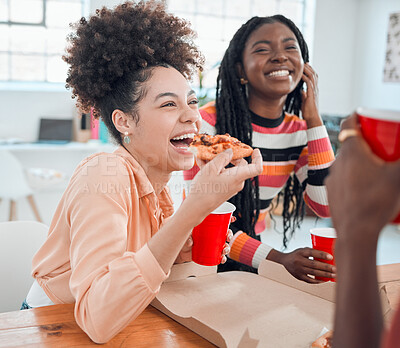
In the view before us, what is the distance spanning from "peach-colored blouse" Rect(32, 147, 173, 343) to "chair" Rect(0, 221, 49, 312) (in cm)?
33

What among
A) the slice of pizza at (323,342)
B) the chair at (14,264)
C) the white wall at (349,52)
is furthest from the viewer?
the white wall at (349,52)

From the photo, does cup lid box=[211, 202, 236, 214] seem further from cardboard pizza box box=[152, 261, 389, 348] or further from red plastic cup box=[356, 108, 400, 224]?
red plastic cup box=[356, 108, 400, 224]

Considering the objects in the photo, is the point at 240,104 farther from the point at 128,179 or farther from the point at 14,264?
the point at 14,264

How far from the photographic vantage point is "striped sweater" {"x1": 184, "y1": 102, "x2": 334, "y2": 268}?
1.99 meters

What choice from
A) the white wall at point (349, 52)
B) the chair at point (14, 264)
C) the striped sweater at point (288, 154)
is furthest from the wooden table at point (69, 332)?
the white wall at point (349, 52)

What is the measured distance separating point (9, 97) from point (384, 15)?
15.1ft

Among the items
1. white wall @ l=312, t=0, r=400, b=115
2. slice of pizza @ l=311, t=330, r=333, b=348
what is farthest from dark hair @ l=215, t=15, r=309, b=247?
white wall @ l=312, t=0, r=400, b=115

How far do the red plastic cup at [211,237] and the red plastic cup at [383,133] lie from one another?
725mm

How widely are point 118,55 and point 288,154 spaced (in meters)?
0.99

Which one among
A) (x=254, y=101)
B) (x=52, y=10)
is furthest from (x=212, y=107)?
(x=52, y=10)

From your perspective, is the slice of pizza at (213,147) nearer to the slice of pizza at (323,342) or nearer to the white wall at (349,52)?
the slice of pizza at (323,342)

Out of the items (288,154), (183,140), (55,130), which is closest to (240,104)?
(288,154)

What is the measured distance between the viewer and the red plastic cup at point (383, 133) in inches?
19.9

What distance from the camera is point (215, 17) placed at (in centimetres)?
594
